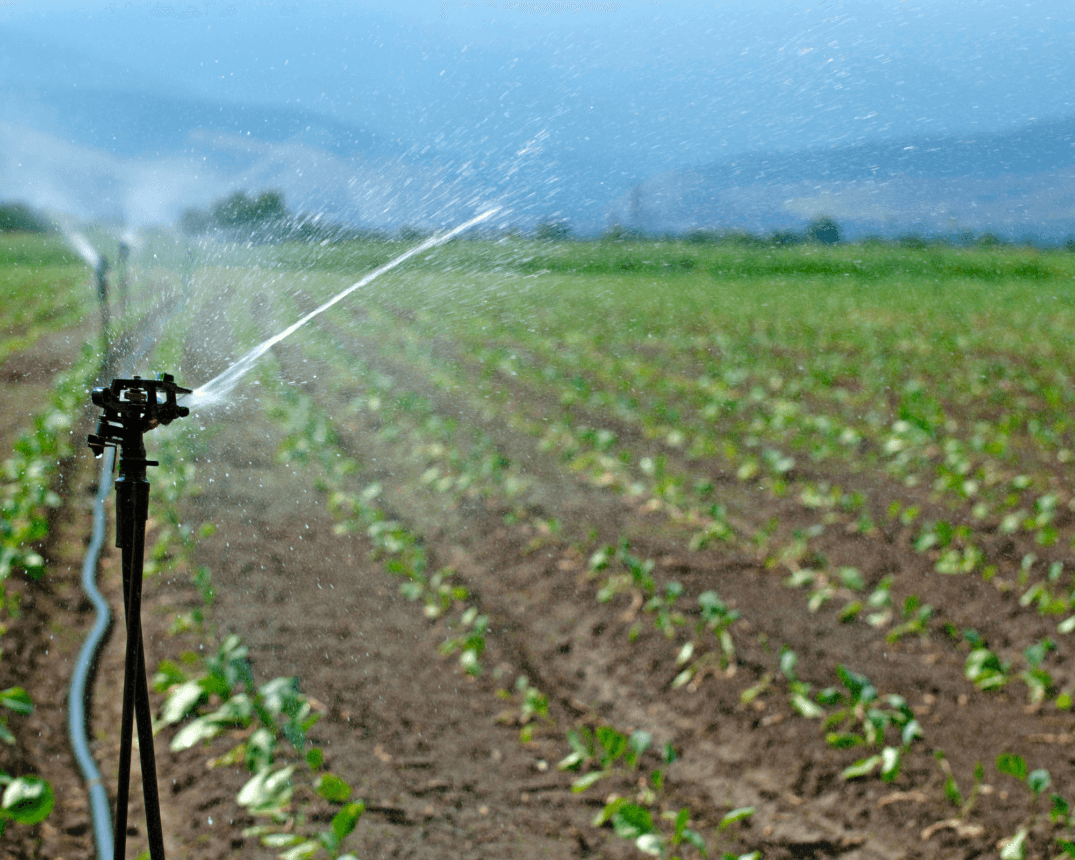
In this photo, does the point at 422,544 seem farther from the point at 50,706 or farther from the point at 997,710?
the point at 997,710

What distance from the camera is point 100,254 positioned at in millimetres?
1499

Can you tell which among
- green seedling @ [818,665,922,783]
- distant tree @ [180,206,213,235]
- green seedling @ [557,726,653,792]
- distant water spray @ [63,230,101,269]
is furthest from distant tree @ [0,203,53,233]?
green seedling @ [818,665,922,783]

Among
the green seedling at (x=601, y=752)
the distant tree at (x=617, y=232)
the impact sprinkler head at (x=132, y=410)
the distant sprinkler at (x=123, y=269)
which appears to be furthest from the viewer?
the distant tree at (x=617, y=232)

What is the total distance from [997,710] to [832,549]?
3.06ft

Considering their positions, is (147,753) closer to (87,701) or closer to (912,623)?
(87,701)

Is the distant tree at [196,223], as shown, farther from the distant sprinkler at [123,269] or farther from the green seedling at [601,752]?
the green seedling at [601,752]

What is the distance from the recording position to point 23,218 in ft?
5.22

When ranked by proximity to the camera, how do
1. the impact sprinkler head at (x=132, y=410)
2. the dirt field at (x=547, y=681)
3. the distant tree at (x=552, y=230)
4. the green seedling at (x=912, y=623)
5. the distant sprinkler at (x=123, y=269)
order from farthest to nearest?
1. the green seedling at (x=912, y=623)
2. the distant tree at (x=552, y=230)
3. the dirt field at (x=547, y=681)
4. the distant sprinkler at (x=123, y=269)
5. the impact sprinkler head at (x=132, y=410)

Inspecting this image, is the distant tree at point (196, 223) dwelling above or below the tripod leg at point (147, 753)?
above

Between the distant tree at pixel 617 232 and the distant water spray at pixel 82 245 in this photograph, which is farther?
the distant tree at pixel 617 232

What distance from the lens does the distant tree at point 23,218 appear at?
4.96 ft

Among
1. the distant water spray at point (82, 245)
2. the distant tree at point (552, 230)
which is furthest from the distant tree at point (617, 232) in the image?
the distant water spray at point (82, 245)

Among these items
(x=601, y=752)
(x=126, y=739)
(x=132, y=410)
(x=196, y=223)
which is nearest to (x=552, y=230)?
(x=196, y=223)

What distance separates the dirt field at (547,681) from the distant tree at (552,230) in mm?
912
